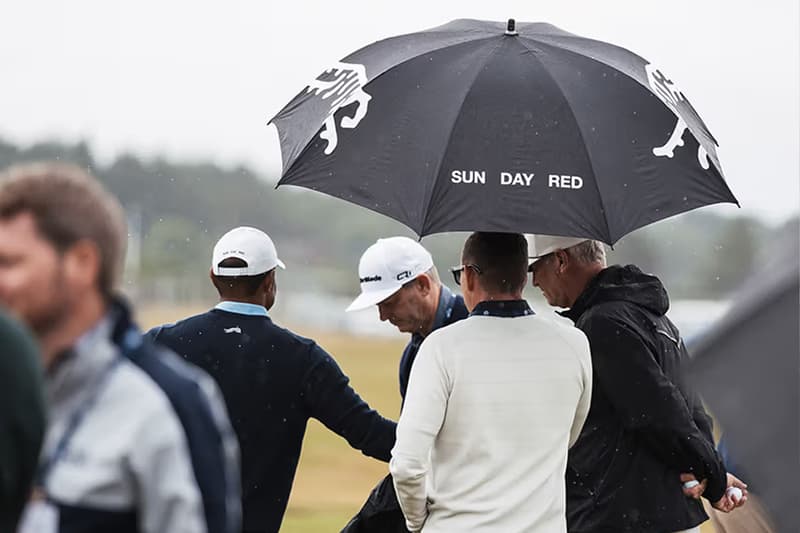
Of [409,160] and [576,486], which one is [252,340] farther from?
[576,486]

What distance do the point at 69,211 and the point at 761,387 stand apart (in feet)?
3.70

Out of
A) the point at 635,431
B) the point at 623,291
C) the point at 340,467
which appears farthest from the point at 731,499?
the point at 340,467

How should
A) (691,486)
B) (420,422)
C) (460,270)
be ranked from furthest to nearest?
(691,486) < (460,270) < (420,422)

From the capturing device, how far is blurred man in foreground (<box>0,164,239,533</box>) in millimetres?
2256

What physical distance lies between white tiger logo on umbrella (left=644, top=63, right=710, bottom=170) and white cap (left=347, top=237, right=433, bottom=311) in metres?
0.90

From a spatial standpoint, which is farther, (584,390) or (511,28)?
(511,28)

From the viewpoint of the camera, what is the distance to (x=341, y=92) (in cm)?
449

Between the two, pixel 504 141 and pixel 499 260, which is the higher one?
pixel 504 141

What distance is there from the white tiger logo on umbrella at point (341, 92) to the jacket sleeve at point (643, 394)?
962 millimetres

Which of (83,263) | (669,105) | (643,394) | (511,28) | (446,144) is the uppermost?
(511,28)

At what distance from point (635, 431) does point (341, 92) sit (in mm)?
1413

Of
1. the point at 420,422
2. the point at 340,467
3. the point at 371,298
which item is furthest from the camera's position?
the point at 340,467

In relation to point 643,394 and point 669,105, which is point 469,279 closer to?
point 643,394

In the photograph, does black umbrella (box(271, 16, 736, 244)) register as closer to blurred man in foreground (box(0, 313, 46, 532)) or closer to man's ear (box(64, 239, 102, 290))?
man's ear (box(64, 239, 102, 290))
